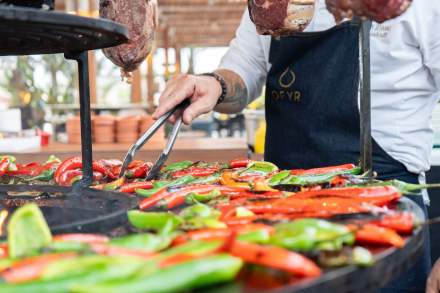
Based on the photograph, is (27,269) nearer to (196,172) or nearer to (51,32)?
(51,32)

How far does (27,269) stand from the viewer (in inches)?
37.3

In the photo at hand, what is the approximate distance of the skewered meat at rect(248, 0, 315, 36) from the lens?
1.93m

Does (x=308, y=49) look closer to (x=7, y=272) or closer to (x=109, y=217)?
(x=109, y=217)

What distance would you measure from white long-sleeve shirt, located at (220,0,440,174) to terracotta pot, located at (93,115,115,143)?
10.6 feet

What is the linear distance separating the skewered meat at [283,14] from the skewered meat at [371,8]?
16.3 inches

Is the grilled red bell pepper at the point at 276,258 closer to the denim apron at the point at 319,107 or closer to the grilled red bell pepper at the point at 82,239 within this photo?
the grilled red bell pepper at the point at 82,239

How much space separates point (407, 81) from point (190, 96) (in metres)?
0.97

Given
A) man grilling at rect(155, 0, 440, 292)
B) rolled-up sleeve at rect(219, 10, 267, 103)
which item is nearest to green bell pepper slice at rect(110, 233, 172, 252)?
man grilling at rect(155, 0, 440, 292)

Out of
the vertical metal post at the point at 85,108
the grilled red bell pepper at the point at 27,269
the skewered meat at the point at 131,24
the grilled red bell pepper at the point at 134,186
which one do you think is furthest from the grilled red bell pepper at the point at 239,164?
the grilled red bell pepper at the point at 27,269

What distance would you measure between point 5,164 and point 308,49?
4.75ft

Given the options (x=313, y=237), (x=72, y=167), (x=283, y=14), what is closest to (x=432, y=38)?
(x=283, y=14)

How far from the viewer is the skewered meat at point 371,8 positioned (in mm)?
1458

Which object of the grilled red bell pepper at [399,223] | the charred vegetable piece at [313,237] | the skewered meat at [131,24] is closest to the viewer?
the charred vegetable piece at [313,237]

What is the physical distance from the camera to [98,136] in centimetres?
542
